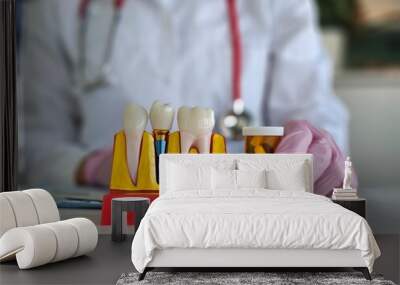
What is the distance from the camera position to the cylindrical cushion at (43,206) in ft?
13.3

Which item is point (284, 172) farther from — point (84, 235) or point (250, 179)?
point (84, 235)

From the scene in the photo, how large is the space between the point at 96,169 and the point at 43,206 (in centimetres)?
213

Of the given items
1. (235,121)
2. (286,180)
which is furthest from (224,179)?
(235,121)

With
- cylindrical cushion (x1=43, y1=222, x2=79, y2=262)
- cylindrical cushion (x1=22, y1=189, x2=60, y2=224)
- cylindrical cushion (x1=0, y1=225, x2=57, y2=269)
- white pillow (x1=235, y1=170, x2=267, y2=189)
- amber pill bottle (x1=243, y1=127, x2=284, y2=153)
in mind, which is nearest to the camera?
cylindrical cushion (x1=0, y1=225, x2=57, y2=269)

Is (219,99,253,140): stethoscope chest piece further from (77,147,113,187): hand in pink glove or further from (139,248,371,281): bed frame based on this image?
(139,248,371,281): bed frame

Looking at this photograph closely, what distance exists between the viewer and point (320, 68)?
6207 mm

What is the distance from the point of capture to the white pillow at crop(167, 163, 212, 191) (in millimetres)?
4348

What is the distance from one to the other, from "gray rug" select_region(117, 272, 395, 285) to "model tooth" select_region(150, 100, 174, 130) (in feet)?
4.80

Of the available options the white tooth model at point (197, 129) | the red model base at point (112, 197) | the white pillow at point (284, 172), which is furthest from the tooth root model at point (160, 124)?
the white pillow at point (284, 172)

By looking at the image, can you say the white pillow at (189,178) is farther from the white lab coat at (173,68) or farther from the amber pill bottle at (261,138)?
the white lab coat at (173,68)

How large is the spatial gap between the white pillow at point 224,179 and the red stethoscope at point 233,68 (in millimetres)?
1626

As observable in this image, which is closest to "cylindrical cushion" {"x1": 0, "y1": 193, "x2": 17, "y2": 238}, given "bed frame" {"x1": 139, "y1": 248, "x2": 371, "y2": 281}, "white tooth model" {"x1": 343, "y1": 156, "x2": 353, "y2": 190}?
"bed frame" {"x1": 139, "y1": 248, "x2": 371, "y2": 281}

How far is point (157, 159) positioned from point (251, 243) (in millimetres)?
1554

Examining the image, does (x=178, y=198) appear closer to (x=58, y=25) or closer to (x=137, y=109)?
(x=137, y=109)
